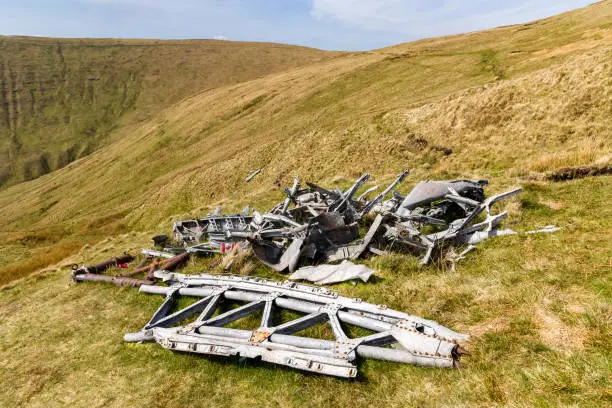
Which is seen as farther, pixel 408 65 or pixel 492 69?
pixel 408 65

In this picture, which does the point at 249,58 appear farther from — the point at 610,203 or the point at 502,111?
the point at 610,203

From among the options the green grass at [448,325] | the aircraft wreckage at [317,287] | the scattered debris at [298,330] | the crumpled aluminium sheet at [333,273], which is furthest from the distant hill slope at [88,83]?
the crumpled aluminium sheet at [333,273]

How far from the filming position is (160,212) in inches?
1580

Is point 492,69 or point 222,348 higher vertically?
point 492,69

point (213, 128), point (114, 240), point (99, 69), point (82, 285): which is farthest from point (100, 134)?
point (82, 285)

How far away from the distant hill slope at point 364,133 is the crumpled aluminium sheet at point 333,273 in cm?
895

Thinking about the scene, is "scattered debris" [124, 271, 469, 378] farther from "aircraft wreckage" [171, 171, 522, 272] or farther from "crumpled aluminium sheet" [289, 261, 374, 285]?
"aircraft wreckage" [171, 171, 522, 272]

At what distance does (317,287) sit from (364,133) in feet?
93.4

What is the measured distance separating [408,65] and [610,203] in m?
59.1

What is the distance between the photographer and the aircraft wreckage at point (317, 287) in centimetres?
576

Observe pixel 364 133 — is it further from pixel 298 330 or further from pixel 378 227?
pixel 298 330

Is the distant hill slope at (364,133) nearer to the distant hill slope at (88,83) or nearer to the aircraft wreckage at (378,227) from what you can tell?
the aircraft wreckage at (378,227)

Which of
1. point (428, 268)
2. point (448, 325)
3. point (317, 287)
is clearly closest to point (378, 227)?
point (428, 268)

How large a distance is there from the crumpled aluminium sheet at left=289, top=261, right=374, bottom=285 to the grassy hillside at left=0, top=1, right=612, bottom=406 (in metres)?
0.48
